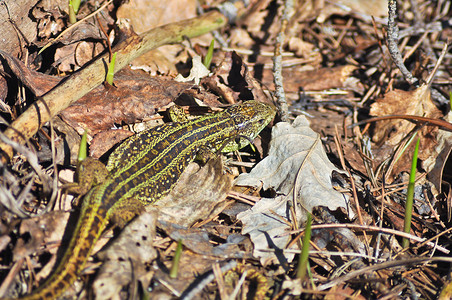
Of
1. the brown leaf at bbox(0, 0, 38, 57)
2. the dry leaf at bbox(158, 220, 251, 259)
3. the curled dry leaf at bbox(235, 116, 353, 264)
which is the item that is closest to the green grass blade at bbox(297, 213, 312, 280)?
the curled dry leaf at bbox(235, 116, 353, 264)

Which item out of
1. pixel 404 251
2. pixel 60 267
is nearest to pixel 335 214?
pixel 404 251

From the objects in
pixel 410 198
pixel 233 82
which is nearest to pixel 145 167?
pixel 233 82

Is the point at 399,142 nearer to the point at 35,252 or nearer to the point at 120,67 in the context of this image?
the point at 120,67

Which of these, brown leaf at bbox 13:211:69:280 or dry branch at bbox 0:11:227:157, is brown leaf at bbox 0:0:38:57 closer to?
dry branch at bbox 0:11:227:157

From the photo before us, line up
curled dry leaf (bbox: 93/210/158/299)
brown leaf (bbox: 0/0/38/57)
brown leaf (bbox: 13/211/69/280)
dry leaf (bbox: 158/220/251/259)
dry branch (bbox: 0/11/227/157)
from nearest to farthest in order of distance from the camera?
curled dry leaf (bbox: 93/210/158/299) < brown leaf (bbox: 13/211/69/280) < dry leaf (bbox: 158/220/251/259) < dry branch (bbox: 0/11/227/157) < brown leaf (bbox: 0/0/38/57)

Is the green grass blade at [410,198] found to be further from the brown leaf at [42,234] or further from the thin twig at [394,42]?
the brown leaf at [42,234]

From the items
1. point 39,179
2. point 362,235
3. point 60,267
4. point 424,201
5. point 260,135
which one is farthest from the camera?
point 260,135

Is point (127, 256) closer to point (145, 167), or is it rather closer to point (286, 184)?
point (145, 167)
